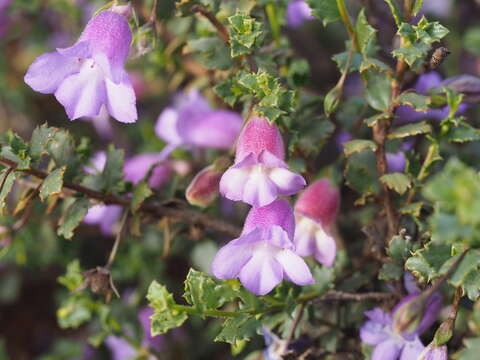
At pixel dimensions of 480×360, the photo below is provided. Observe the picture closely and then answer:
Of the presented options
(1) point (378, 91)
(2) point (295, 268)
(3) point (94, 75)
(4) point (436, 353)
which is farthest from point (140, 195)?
(4) point (436, 353)

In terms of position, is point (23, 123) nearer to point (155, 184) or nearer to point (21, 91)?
point (21, 91)

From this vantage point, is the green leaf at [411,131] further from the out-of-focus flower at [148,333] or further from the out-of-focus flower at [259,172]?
the out-of-focus flower at [148,333]

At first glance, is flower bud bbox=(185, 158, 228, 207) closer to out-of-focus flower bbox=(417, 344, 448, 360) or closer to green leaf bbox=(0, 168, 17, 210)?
green leaf bbox=(0, 168, 17, 210)

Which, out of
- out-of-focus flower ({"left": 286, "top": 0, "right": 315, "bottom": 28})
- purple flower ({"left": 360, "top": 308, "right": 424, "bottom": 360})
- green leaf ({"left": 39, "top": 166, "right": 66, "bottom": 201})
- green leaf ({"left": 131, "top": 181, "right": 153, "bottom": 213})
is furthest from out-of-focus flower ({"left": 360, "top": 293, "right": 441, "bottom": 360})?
out-of-focus flower ({"left": 286, "top": 0, "right": 315, "bottom": 28})

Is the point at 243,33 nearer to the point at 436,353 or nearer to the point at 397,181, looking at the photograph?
the point at 397,181

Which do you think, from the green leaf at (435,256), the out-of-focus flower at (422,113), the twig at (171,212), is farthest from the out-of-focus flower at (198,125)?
the green leaf at (435,256)

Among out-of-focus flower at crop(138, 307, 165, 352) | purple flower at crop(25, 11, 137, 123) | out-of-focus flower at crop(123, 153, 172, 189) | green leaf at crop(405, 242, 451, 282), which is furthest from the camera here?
out-of-focus flower at crop(138, 307, 165, 352)
